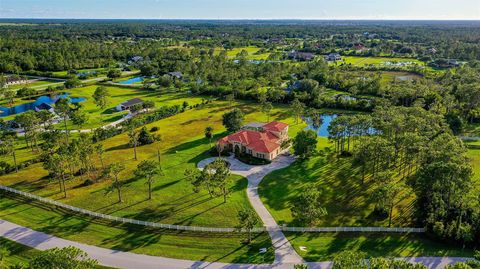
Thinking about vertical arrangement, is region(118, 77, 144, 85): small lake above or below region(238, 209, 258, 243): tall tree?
above

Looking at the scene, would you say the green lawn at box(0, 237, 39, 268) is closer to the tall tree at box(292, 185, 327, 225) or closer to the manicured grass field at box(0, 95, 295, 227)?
the manicured grass field at box(0, 95, 295, 227)

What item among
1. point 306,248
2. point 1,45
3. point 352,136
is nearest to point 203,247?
point 306,248

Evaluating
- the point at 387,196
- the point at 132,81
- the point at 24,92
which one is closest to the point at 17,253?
the point at 387,196

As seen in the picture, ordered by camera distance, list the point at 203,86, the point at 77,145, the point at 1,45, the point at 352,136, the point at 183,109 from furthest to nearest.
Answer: the point at 1,45, the point at 203,86, the point at 183,109, the point at 352,136, the point at 77,145

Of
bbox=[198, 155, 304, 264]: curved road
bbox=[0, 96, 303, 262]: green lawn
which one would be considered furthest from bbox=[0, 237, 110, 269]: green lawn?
bbox=[198, 155, 304, 264]: curved road

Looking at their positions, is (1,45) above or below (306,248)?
above

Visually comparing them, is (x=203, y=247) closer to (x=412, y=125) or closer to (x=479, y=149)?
(x=412, y=125)

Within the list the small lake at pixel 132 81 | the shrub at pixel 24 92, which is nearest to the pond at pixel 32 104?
the shrub at pixel 24 92

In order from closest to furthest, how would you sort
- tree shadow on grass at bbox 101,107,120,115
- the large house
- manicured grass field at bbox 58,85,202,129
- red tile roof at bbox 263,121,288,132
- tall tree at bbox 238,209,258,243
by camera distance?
tall tree at bbox 238,209,258,243
the large house
red tile roof at bbox 263,121,288,132
manicured grass field at bbox 58,85,202,129
tree shadow on grass at bbox 101,107,120,115
